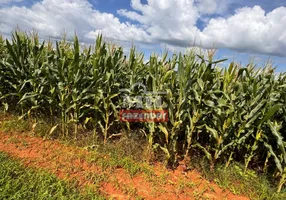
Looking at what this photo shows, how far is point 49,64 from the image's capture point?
4.21 metres

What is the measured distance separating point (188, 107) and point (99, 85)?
1.61 meters

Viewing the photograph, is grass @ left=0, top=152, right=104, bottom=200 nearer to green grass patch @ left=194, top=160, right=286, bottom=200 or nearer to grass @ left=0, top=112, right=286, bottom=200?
grass @ left=0, top=112, right=286, bottom=200

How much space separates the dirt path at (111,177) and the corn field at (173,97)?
371 millimetres

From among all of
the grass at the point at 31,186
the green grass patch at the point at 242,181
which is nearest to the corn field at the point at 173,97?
the green grass patch at the point at 242,181

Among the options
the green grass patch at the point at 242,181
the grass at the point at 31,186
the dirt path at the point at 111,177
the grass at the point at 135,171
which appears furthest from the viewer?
the green grass patch at the point at 242,181

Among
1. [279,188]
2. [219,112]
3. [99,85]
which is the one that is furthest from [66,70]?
[279,188]

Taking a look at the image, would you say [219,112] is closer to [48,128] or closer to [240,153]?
[240,153]

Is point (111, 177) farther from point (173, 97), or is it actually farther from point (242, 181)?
point (242, 181)

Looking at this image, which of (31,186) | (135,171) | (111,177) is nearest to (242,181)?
(135,171)

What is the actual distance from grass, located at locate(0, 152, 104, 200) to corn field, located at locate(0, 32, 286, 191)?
3.65ft

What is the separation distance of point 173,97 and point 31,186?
2253mm

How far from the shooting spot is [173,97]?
352cm

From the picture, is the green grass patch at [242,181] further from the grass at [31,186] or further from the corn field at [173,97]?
the grass at [31,186]

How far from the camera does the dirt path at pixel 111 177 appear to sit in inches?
118
